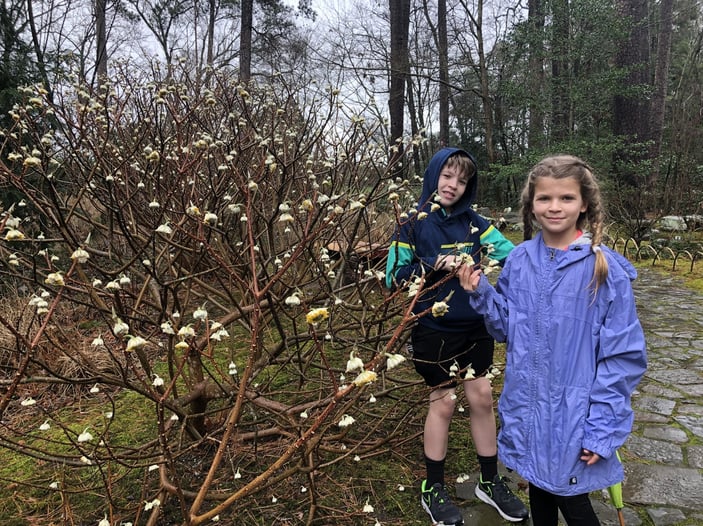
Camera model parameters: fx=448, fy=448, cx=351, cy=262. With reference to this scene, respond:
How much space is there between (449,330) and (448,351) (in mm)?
97

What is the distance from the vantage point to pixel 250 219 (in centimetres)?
145

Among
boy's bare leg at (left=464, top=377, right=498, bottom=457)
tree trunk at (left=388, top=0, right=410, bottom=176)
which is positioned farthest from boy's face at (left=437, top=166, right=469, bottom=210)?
tree trunk at (left=388, top=0, right=410, bottom=176)

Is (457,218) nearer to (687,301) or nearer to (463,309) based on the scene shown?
(463,309)

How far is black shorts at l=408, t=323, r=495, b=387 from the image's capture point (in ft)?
6.57

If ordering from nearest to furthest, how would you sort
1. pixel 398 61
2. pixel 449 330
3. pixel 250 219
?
pixel 250 219, pixel 449 330, pixel 398 61

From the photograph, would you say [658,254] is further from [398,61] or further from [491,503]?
[491,503]

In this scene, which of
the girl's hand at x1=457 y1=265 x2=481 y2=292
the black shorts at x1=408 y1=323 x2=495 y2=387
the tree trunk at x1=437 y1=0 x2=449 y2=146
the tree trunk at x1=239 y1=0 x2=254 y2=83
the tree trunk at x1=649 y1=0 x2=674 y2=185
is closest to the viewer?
the girl's hand at x1=457 y1=265 x2=481 y2=292

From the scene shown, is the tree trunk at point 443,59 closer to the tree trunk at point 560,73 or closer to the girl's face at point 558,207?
the tree trunk at point 560,73

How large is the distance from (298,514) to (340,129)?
4.17 metres

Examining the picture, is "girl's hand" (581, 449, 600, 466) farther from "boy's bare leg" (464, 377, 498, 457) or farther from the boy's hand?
the boy's hand

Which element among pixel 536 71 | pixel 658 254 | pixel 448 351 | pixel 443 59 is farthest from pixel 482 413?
pixel 443 59

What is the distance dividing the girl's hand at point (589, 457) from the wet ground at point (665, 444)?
739 mm

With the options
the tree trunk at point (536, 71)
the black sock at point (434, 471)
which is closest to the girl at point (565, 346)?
the black sock at point (434, 471)

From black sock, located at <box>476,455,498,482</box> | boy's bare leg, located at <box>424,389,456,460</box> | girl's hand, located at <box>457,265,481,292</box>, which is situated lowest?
black sock, located at <box>476,455,498,482</box>
